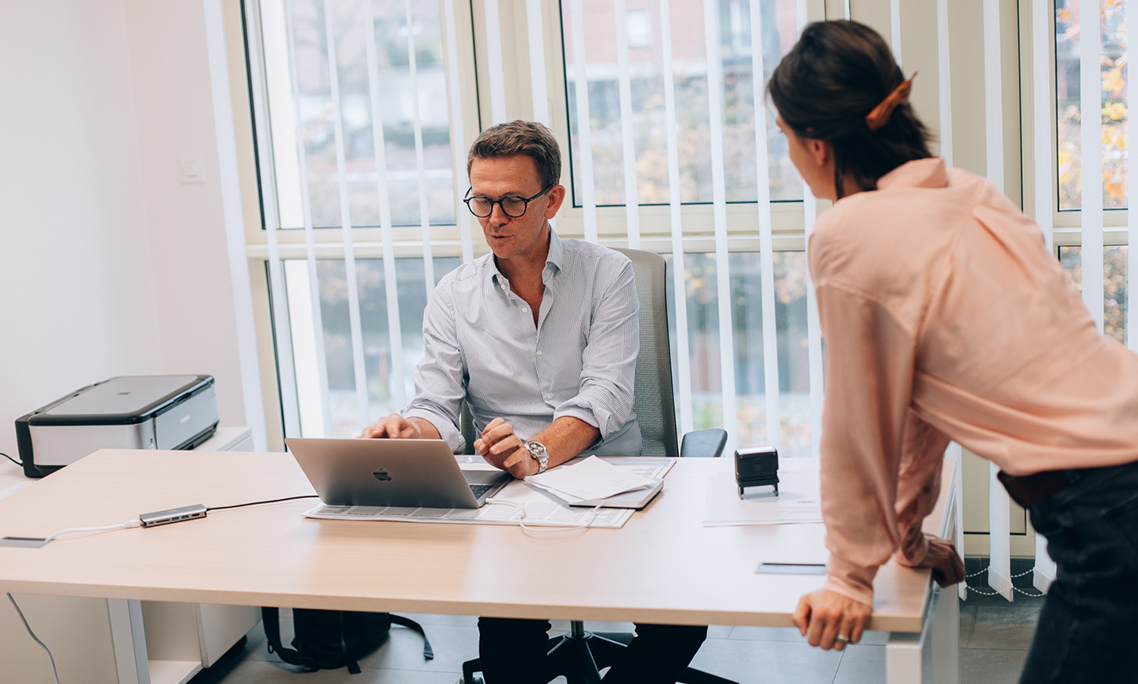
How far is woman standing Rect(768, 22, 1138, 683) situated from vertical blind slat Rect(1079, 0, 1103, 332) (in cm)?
147

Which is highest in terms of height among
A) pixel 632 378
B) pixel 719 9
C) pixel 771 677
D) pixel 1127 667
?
pixel 719 9

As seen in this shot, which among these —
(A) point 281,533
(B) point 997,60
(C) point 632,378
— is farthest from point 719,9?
(A) point 281,533

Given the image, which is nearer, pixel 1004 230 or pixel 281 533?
pixel 1004 230

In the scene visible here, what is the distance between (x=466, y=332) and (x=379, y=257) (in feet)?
3.41

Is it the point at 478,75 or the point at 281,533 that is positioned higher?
the point at 478,75

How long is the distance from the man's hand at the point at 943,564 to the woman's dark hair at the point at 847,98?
1.67 feet

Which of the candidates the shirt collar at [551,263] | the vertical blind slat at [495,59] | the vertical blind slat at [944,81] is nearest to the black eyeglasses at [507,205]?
the shirt collar at [551,263]

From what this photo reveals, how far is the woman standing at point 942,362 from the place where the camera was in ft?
3.40

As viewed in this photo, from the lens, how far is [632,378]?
2059 millimetres

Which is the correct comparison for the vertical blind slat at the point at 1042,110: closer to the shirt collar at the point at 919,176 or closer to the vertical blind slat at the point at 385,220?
the shirt collar at the point at 919,176

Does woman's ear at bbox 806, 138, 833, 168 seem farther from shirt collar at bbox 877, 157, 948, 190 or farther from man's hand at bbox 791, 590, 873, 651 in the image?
man's hand at bbox 791, 590, 873, 651

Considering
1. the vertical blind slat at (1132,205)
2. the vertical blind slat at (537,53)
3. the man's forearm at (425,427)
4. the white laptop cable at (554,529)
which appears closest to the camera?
the white laptop cable at (554,529)

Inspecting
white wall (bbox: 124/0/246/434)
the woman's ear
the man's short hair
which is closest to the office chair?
the man's short hair

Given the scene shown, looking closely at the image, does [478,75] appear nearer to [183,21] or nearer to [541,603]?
[183,21]
